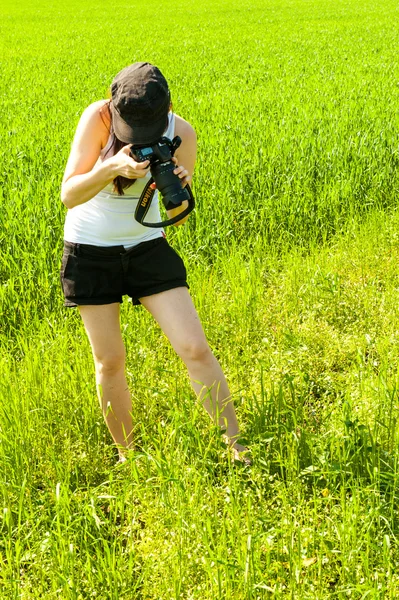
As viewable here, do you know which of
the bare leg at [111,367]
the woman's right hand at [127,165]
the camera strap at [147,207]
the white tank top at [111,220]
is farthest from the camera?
the bare leg at [111,367]

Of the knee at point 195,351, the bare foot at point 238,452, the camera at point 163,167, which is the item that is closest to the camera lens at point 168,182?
the camera at point 163,167

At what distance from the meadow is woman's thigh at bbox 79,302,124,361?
344mm

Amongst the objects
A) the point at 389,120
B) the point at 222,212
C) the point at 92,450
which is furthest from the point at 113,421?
the point at 389,120

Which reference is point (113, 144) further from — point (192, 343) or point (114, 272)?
point (192, 343)

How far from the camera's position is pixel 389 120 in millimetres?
6957

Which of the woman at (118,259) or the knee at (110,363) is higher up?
the woman at (118,259)

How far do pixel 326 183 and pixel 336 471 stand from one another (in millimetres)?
3581

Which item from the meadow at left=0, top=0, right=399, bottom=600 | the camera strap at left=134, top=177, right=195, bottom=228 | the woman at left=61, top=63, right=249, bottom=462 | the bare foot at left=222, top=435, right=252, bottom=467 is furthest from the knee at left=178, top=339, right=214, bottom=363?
the camera strap at left=134, top=177, right=195, bottom=228

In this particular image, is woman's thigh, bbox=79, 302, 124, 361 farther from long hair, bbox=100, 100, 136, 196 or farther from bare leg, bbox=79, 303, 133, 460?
long hair, bbox=100, 100, 136, 196

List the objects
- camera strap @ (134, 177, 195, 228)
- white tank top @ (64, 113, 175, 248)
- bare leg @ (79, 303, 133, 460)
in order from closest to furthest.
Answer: camera strap @ (134, 177, 195, 228), white tank top @ (64, 113, 175, 248), bare leg @ (79, 303, 133, 460)

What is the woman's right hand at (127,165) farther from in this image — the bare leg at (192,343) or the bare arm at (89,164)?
the bare leg at (192,343)

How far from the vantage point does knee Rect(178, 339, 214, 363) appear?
7.89ft

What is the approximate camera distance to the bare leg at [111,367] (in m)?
2.49

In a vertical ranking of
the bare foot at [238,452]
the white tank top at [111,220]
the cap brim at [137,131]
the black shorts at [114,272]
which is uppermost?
the cap brim at [137,131]
